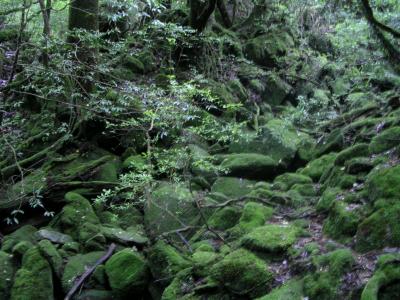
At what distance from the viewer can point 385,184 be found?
5.82 metres

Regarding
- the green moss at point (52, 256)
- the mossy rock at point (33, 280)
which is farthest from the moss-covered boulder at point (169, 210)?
the mossy rock at point (33, 280)

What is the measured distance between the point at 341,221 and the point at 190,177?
10.3 feet

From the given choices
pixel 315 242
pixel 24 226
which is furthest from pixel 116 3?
pixel 315 242

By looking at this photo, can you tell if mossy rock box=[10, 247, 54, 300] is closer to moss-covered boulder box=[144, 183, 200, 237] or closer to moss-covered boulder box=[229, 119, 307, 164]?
moss-covered boulder box=[144, 183, 200, 237]

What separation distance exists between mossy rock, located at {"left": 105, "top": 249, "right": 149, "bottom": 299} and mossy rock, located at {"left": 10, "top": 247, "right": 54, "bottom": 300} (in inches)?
38.1

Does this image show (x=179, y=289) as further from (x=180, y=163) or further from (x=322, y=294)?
(x=180, y=163)

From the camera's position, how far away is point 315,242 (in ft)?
19.6

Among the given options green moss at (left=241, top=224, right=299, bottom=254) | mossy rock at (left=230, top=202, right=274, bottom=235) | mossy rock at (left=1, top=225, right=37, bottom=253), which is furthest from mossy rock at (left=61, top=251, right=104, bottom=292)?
green moss at (left=241, top=224, right=299, bottom=254)

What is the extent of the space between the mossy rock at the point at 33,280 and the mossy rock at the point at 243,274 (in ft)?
9.31

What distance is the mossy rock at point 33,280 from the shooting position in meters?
6.85

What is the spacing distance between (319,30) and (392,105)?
8.72m

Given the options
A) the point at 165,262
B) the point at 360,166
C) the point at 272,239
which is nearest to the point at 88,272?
the point at 165,262

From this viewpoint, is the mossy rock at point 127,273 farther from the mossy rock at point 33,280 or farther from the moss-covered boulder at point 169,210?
the moss-covered boulder at point 169,210

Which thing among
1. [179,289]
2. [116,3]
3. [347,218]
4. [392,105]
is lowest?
[179,289]
